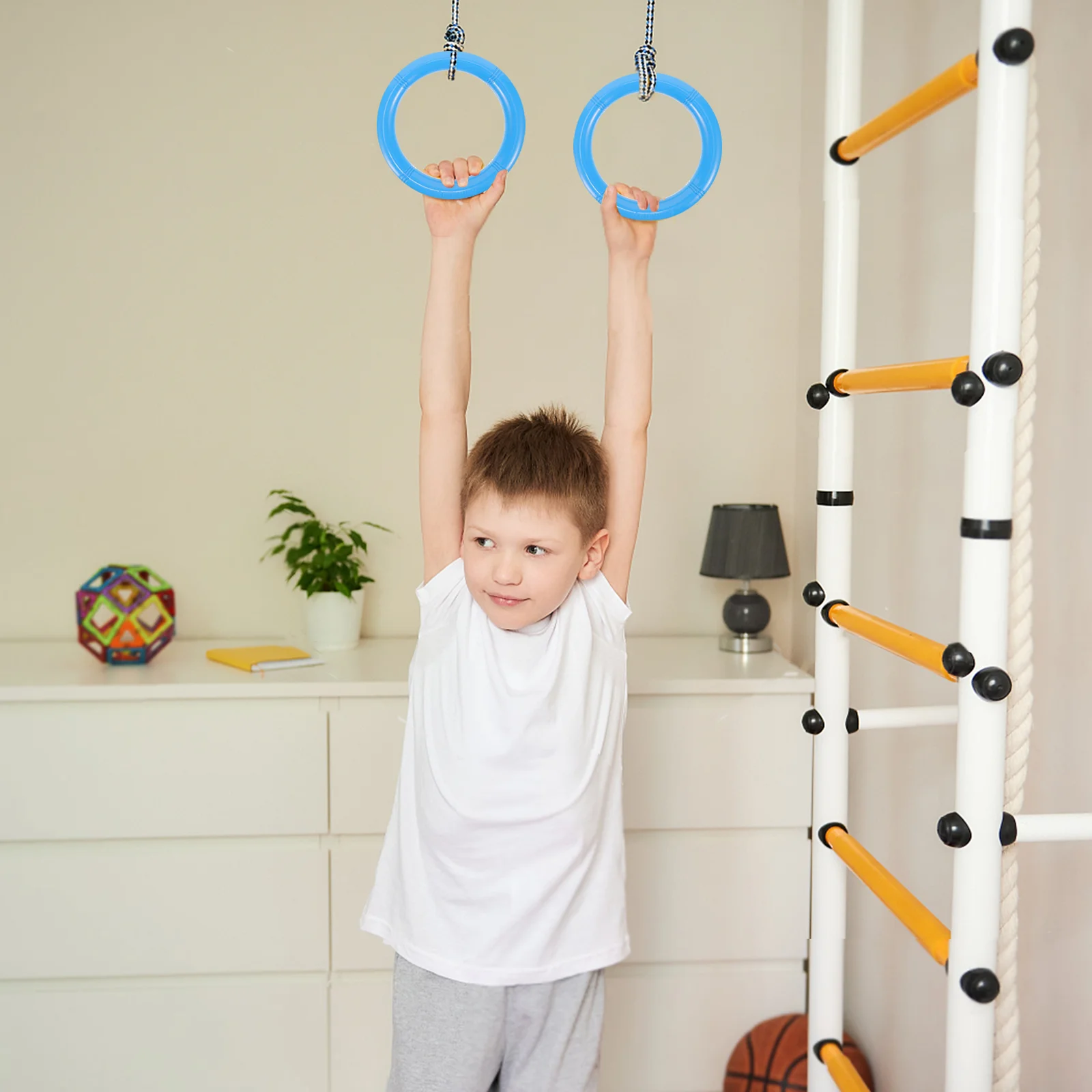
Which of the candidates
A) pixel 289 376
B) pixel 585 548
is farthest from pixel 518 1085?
pixel 289 376

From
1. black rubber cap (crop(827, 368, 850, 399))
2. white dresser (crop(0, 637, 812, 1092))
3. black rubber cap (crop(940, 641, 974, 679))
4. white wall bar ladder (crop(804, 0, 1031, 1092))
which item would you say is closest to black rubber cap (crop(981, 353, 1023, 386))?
white wall bar ladder (crop(804, 0, 1031, 1092))

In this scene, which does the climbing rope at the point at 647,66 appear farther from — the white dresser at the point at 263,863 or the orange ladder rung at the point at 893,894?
the white dresser at the point at 263,863

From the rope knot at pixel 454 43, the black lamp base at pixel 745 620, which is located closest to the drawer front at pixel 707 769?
the black lamp base at pixel 745 620

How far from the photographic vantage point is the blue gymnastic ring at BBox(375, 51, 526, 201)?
1361 millimetres

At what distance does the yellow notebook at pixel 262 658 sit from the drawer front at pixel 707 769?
278 millimetres

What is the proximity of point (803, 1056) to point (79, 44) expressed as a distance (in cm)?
248

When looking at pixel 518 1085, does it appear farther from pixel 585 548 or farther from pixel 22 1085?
pixel 22 1085

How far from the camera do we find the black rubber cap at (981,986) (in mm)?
1135

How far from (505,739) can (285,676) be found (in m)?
0.88

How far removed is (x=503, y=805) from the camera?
1.37 metres

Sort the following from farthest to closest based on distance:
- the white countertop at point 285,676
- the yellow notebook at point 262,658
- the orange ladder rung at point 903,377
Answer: the yellow notebook at point 262,658 → the white countertop at point 285,676 → the orange ladder rung at point 903,377

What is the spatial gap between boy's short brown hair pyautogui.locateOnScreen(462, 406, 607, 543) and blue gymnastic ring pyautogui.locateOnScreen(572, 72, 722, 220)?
11.1 inches

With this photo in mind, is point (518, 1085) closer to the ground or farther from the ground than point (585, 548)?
closer to the ground

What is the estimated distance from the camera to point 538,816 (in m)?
1.37
